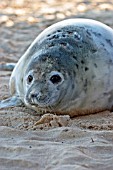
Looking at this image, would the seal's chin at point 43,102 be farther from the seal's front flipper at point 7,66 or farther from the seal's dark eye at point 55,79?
the seal's front flipper at point 7,66

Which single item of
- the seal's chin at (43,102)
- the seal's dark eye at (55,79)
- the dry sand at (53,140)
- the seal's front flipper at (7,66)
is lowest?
the dry sand at (53,140)

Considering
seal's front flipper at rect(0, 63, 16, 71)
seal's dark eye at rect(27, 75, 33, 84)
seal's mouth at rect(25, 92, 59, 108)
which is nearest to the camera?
seal's mouth at rect(25, 92, 59, 108)

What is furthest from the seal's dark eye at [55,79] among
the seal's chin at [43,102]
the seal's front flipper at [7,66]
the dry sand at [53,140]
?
the seal's front flipper at [7,66]

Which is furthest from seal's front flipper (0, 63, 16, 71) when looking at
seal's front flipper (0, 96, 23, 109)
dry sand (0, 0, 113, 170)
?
seal's front flipper (0, 96, 23, 109)

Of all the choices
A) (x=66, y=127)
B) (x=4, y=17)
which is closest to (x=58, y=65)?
(x=66, y=127)

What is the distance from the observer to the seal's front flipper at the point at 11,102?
413 cm

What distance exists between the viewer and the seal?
373 centimetres

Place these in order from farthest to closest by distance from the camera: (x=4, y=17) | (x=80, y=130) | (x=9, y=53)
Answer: (x=4, y=17), (x=9, y=53), (x=80, y=130)

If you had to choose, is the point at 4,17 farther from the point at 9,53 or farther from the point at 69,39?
the point at 69,39

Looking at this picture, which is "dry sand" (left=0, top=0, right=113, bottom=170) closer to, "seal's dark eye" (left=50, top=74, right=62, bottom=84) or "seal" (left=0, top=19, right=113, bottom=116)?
"seal" (left=0, top=19, right=113, bottom=116)

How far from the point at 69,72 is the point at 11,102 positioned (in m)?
0.60

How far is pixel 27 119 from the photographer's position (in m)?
3.74

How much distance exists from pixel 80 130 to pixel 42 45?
2.68 ft

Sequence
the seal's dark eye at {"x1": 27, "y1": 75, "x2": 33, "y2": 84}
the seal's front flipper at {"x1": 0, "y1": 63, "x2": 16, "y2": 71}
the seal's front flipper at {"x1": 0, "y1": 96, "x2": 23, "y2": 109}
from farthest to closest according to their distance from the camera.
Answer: the seal's front flipper at {"x1": 0, "y1": 63, "x2": 16, "y2": 71}, the seal's front flipper at {"x1": 0, "y1": 96, "x2": 23, "y2": 109}, the seal's dark eye at {"x1": 27, "y1": 75, "x2": 33, "y2": 84}
